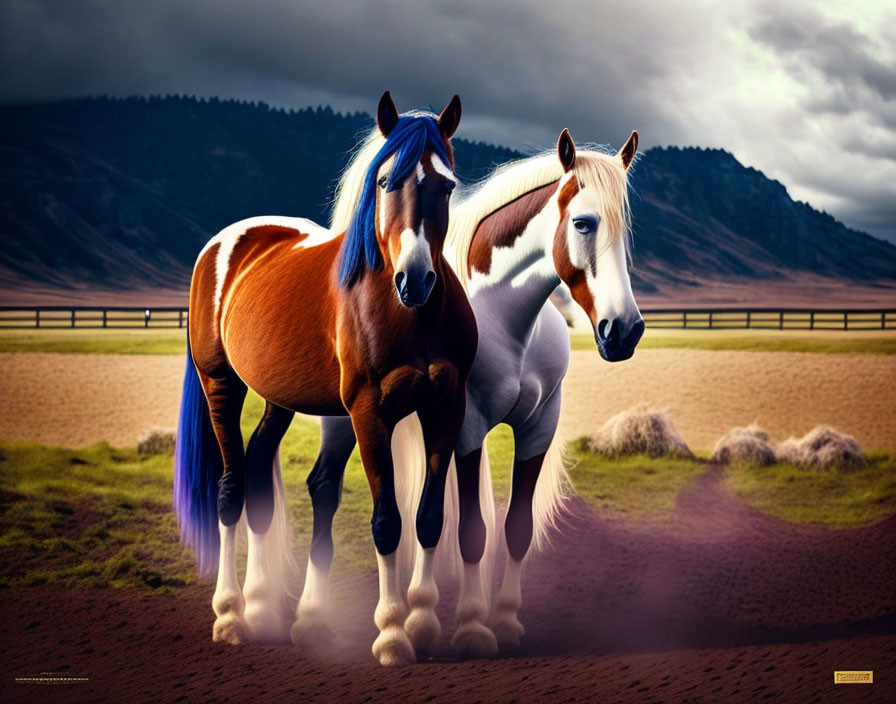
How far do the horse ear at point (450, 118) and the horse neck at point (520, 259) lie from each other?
0.51m

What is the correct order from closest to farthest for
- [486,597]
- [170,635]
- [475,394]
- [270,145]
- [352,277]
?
[352,277] → [475,394] → [486,597] → [170,635] → [270,145]

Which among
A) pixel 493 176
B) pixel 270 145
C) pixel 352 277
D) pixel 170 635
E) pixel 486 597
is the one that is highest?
pixel 270 145

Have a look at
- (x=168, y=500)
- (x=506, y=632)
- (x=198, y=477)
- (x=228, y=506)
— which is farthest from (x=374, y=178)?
(x=168, y=500)

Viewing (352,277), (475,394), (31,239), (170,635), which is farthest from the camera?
(31,239)

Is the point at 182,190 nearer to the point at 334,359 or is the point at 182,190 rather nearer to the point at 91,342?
the point at 91,342

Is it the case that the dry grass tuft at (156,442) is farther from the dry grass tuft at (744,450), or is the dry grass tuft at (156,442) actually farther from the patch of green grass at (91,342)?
the dry grass tuft at (744,450)

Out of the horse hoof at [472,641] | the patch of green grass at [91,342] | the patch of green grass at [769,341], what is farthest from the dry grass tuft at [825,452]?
the patch of green grass at [91,342]

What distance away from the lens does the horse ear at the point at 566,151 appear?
3240 millimetres

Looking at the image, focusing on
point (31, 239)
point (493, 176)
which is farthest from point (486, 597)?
point (31, 239)

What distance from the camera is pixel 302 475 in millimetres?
7145

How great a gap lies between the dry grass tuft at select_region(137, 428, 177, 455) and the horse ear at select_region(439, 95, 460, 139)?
5274mm

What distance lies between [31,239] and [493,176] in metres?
6.65

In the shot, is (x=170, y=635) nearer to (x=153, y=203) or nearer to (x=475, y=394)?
(x=475, y=394)

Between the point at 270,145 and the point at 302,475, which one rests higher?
the point at 270,145
